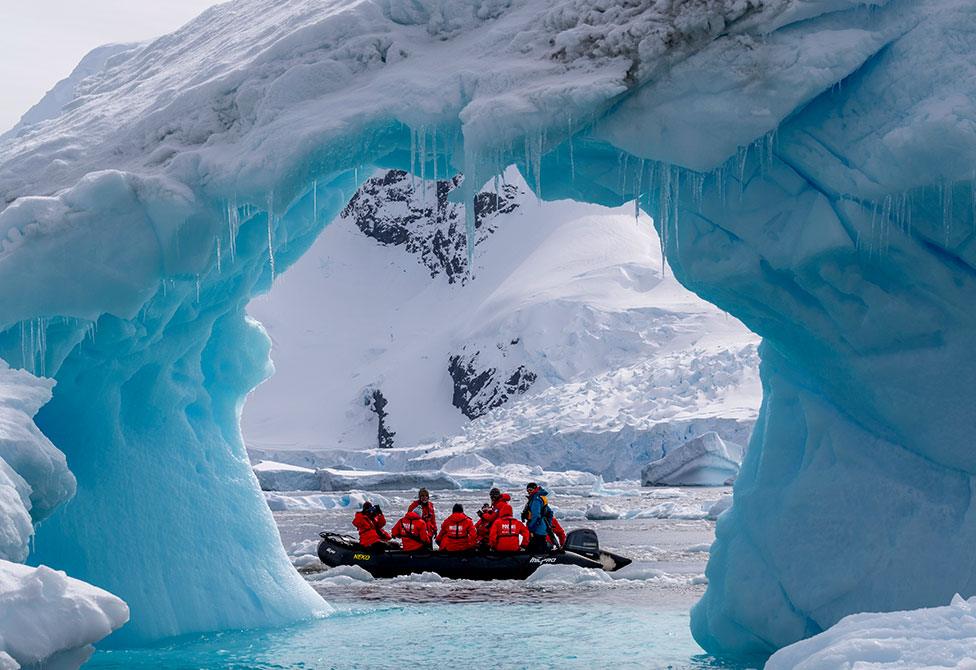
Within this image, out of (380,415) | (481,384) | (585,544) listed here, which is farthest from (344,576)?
(380,415)

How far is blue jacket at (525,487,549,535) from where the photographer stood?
1639 cm

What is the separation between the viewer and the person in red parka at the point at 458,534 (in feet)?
54.3

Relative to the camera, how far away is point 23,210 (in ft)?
30.2

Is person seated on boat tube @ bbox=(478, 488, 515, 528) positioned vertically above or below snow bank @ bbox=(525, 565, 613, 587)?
above

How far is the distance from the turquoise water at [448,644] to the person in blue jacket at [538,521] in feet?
11.2

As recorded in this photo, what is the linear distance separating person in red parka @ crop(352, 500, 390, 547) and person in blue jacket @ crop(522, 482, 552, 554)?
199 centimetres

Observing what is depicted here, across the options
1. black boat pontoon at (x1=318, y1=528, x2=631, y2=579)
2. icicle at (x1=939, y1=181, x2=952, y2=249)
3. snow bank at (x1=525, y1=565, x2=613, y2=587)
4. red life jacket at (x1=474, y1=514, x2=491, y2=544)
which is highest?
icicle at (x1=939, y1=181, x2=952, y2=249)

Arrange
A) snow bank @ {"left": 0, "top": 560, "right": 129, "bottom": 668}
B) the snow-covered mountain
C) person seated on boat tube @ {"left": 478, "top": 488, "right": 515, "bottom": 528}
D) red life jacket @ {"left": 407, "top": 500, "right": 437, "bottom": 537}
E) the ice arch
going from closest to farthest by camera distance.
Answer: snow bank @ {"left": 0, "top": 560, "right": 129, "bottom": 668} → the ice arch → person seated on boat tube @ {"left": 478, "top": 488, "right": 515, "bottom": 528} → red life jacket @ {"left": 407, "top": 500, "right": 437, "bottom": 537} → the snow-covered mountain

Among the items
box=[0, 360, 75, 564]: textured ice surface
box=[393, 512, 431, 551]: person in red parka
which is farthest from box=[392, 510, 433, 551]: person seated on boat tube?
box=[0, 360, 75, 564]: textured ice surface

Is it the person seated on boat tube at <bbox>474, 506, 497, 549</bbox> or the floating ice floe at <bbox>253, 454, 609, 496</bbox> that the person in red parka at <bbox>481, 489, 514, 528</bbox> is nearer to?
the person seated on boat tube at <bbox>474, 506, 497, 549</bbox>

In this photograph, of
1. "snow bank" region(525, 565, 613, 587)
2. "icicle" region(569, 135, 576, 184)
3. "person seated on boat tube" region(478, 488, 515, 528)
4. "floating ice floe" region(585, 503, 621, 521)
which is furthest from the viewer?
"floating ice floe" region(585, 503, 621, 521)

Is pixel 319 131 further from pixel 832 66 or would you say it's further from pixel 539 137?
pixel 832 66

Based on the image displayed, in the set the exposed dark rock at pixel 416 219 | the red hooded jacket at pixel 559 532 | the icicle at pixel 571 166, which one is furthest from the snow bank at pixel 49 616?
the exposed dark rock at pixel 416 219

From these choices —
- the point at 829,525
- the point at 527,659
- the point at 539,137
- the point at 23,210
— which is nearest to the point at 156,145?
the point at 23,210
